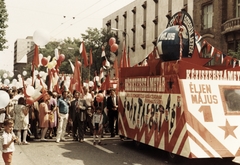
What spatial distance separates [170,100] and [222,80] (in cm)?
127

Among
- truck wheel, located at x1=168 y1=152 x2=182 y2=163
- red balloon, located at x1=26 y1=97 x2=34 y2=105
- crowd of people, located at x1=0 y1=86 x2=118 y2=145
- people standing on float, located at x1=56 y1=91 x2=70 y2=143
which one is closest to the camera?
truck wheel, located at x1=168 y1=152 x2=182 y2=163

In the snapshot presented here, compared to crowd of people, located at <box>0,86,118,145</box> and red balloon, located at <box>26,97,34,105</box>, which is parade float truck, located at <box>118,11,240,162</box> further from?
red balloon, located at <box>26,97,34,105</box>

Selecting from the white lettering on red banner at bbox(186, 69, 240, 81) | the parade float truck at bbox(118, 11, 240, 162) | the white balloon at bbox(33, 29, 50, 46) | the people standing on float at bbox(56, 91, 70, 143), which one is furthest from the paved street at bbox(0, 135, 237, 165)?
the white balloon at bbox(33, 29, 50, 46)

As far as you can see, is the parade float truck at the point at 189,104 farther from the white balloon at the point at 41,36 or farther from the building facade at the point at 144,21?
the building facade at the point at 144,21

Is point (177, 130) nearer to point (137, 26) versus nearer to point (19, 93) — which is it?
point (19, 93)

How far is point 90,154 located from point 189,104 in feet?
11.1

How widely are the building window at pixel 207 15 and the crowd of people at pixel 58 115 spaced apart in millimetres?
17157

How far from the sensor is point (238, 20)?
995 inches

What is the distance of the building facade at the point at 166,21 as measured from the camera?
26.9m

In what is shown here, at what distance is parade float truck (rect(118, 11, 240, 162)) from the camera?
27.5 feet

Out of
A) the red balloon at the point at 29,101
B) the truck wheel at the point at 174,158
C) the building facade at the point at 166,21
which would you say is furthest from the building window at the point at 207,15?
the truck wheel at the point at 174,158

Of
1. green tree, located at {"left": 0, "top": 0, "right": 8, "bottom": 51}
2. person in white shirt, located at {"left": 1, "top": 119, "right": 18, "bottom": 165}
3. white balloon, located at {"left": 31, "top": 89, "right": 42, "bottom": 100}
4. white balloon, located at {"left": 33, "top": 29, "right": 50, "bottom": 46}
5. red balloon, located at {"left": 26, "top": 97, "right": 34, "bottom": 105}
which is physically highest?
green tree, located at {"left": 0, "top": 0, "right": 8, "bottom": 51}

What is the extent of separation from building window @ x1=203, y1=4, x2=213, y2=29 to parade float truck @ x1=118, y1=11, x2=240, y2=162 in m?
19.6

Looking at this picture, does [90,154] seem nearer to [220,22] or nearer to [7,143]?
[7,143]
